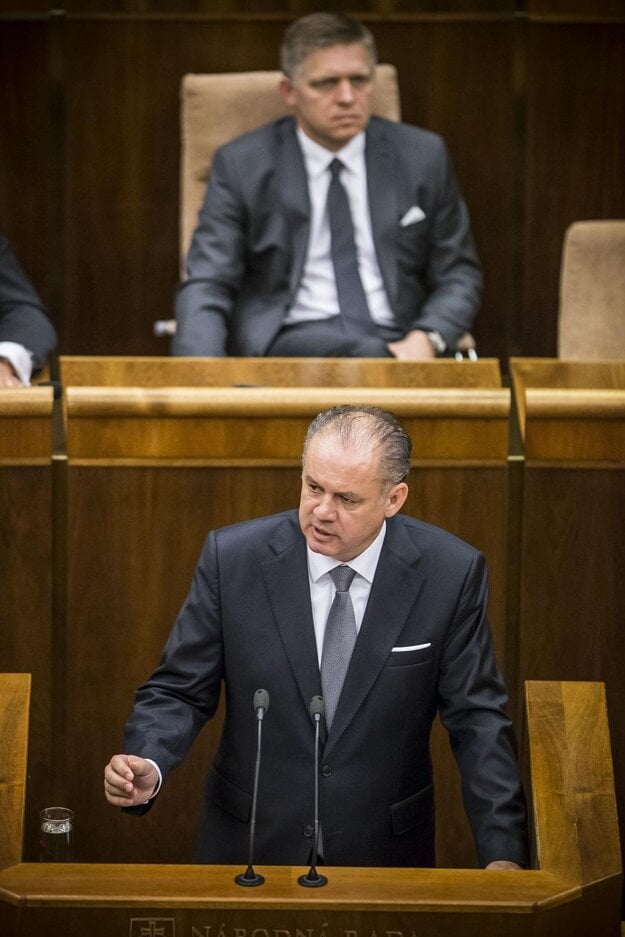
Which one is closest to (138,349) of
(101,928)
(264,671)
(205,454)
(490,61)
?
(490,61)

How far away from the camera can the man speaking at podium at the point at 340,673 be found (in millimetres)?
1188

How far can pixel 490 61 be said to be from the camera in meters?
2.33

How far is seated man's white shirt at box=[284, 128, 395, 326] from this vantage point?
2066 millimetres

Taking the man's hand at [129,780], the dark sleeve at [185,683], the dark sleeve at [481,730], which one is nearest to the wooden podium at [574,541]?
the dark sleeve at [481,730]

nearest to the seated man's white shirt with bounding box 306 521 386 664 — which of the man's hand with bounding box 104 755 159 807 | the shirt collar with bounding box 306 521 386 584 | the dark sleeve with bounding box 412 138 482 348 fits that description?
the shirt collar with bounding box 306 521 386 584

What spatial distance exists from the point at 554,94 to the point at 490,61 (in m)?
0.11

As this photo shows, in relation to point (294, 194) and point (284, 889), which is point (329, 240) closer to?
point (294, 194)

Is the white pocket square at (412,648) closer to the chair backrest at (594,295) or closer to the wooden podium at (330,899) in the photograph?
the wooden podium at (330,899)

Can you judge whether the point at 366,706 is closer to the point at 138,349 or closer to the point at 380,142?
the point at 380,142

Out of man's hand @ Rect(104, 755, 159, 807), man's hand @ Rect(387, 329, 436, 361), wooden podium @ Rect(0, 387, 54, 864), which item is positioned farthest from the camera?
man's hand @ Rect(387, 329, 436, 361)

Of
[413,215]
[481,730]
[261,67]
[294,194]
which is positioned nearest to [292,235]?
[294,194]

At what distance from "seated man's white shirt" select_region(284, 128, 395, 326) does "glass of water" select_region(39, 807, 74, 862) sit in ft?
3.18

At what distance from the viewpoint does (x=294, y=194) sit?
80.6 inches

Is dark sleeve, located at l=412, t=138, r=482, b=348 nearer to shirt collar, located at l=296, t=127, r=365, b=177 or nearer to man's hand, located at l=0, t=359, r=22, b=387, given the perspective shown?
shirt collar, located at l=296, t=127, r=365, b=177
